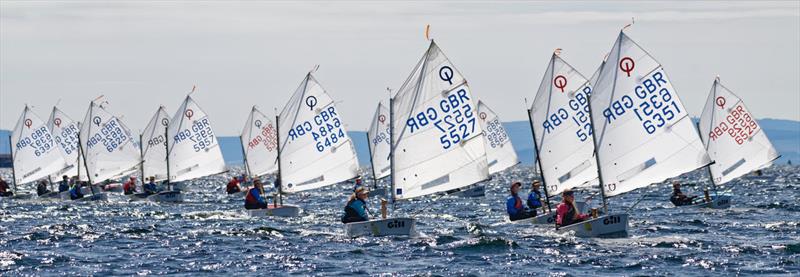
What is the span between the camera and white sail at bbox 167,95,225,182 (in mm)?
78375

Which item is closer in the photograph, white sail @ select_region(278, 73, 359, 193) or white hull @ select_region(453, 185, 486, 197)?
white sail @ select_region(278, 73, 359, 193)

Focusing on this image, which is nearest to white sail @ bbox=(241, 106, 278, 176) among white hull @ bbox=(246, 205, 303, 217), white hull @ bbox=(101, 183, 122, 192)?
white hull @ bbox=(101, 183, 122, 192)

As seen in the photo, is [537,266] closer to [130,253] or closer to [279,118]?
[130,253]

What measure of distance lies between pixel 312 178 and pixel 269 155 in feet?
106

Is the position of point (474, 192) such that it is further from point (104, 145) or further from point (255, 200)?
point (255, 200)

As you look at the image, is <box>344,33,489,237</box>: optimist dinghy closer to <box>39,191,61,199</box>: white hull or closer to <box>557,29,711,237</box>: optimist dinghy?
<box>557,29,711,237</box>: optimist dinghy

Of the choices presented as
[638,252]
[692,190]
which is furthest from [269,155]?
[638,252]

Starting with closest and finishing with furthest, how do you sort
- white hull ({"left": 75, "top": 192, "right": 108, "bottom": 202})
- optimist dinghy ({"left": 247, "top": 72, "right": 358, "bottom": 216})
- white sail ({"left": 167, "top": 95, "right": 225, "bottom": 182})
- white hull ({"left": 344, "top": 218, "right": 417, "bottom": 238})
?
→ white hull ({"left": 344, "top": 218, "right": 417, "bottom": 238})
optimist dinghy ({"left": 247, "top": 72, "right": 358, "bottom": 216})
white hull ({"left": 75, "top": 192, "right": 108, "bottom": 202})
white sail ({"left": 167, "top": 95, "right": 225, "bottom": 182})

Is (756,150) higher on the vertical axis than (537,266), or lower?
higher

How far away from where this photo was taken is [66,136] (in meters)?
90.9

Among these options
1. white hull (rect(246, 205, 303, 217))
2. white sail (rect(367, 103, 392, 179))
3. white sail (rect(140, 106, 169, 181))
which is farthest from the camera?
white sail (rect(367, 103, 392, 179))

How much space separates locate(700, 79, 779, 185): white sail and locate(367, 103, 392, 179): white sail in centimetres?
Result: 2515

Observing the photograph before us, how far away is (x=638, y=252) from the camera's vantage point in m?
33.8

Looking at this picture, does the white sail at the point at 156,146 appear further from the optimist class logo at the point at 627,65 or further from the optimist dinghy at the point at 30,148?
the optimist class logo at the point at 627,65
